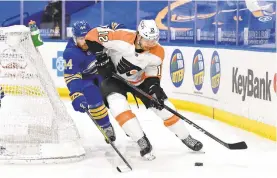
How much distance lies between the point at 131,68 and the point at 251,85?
1.56 meters

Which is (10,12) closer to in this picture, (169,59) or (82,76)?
(169,59)

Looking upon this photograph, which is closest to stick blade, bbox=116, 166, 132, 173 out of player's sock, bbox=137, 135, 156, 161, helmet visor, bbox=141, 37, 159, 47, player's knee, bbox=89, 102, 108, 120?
player's sock, bbox=137, 135, 156, 161

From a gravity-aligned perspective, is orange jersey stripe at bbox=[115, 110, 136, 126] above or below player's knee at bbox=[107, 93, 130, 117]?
below

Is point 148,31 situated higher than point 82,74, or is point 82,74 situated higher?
point 148,31

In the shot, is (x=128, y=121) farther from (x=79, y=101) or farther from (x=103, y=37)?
(x=103, y=37)

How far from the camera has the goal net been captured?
16.5ft

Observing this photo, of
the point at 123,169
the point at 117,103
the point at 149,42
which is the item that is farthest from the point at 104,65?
the point at 123,169

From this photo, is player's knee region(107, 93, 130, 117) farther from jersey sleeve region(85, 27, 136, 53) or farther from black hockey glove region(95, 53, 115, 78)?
jersey sleeve region(85, 27, 136, 53)

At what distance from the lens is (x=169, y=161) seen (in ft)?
16.8

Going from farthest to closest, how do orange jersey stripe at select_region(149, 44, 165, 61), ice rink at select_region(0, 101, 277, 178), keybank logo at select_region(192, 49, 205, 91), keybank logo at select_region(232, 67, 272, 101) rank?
1. keybank logo at select_region(192, 49, 205, 91)
2. keybank logo at select_region(232, 67, 272, 101)
3. orange jersey stripe at select_region(149, 44, 165, 61)
4. ice rink at select_region(0, 101, 277, 178)

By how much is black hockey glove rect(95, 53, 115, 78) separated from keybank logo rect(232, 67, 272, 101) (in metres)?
1.48

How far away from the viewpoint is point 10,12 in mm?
11039

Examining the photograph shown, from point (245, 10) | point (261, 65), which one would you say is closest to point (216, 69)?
point (245, 10)

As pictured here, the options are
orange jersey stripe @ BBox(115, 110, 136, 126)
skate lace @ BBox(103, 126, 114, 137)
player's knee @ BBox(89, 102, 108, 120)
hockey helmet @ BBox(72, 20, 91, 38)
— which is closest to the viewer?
orange jersey stripe @ BBox(115, 110, 136, 126)
